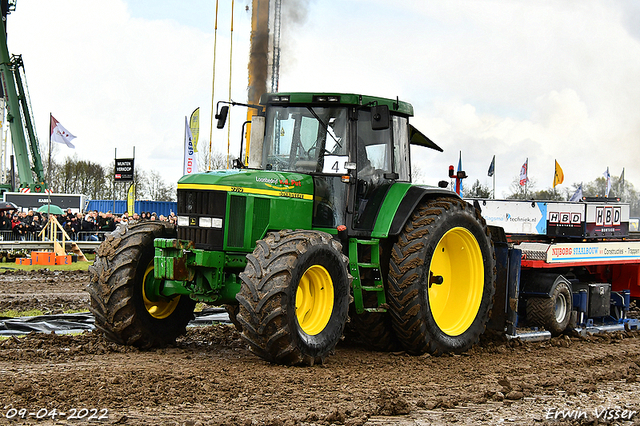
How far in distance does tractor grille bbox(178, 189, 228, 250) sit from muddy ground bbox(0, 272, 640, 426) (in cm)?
124

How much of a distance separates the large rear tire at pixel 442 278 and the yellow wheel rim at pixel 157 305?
2560 mm

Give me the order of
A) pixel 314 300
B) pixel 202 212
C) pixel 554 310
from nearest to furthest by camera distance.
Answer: pixel 314 300, pixel 202 212, pixel 554 310

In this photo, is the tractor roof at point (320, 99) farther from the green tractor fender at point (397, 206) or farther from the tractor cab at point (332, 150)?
the green tractor fender at point (397, 206)

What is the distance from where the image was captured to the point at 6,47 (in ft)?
127

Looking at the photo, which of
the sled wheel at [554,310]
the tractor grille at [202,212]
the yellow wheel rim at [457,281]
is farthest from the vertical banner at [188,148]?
the tractor grille at [202,212]

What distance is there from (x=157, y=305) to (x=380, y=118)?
3306mm

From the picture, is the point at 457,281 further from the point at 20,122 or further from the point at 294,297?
the point at 20,122

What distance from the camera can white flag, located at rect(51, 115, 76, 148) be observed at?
1307 inches

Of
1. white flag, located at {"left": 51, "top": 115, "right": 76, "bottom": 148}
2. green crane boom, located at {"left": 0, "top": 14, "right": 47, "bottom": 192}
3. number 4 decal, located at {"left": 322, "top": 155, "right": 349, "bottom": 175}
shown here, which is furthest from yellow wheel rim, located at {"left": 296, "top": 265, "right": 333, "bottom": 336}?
green crane boom, located at {"left": 0, "top": 14, "right": 47, "bottom": 192}

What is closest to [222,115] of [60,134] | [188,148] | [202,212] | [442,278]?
[202,212]

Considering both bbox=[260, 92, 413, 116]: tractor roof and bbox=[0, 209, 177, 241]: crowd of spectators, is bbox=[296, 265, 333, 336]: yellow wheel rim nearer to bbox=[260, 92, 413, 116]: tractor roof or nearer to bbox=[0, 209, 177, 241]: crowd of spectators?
bbox=[260, 92, 413, 116]: tractor roof

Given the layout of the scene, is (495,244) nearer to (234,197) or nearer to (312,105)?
(312,105)

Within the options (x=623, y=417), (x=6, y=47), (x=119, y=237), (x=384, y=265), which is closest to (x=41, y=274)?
(x=119, y=237)

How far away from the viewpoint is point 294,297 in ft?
21.8
